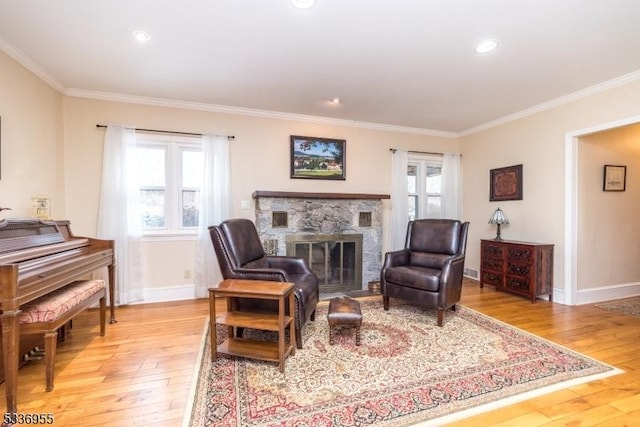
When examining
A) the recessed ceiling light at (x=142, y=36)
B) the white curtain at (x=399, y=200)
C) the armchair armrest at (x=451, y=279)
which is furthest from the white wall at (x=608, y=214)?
the recessed ceiling light at (x=142, y=36)

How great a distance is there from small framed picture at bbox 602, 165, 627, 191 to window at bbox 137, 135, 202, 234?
16.3 ft

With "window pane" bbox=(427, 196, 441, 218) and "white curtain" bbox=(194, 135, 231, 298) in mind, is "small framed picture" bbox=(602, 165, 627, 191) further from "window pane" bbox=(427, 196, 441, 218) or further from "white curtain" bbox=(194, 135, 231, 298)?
"white curtain" bbox=(194, 135, 231, 298)

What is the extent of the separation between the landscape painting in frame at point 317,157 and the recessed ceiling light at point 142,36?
2.08 m

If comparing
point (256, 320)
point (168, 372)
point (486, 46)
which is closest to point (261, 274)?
point (256, 320)

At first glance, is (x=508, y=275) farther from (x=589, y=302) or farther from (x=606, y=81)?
(x=606, y=81)

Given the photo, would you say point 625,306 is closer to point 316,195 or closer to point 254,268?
point 316,195

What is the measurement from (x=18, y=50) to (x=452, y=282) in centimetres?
433

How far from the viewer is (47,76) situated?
2.92m

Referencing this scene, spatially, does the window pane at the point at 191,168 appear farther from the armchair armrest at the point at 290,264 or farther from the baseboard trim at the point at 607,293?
the baseboard trim at the point at 607,293

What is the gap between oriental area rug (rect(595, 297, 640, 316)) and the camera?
3213 mm

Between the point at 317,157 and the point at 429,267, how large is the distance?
2.10m

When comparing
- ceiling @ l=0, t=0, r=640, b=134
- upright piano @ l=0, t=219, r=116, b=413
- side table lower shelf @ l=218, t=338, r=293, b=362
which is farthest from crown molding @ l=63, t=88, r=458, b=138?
side table lower shelf @ l=218, t=338, r=293, b=362

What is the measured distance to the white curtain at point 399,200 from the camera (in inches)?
179

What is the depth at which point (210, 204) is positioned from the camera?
371 centimetres
